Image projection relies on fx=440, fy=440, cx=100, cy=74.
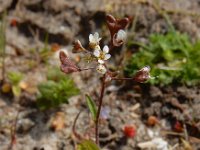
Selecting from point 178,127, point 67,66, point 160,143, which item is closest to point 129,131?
point 160,143

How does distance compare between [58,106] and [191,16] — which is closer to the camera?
[58,106]

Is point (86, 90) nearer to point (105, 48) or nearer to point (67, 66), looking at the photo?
point (67, 66)

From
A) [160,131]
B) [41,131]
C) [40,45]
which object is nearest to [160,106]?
[160,131]

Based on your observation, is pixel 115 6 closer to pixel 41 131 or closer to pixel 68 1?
pixel 68 1

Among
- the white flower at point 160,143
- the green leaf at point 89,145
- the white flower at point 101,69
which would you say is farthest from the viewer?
the white flower at point 160,143

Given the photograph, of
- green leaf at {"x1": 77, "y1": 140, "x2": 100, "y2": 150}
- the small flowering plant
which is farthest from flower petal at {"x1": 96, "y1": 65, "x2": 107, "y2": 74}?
green leaf at {"x1": 77, "y1": 140, "x2": 100, "y2": 150}

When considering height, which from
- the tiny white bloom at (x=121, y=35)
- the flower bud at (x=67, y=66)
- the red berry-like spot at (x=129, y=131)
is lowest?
the red berry-like spot at (x=129, y=131)

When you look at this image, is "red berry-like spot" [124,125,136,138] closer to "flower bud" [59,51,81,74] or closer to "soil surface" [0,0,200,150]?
"soil surface" [0,0,200,150]

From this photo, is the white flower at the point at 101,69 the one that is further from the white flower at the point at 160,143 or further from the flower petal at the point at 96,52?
the white flower at the point at 160,143

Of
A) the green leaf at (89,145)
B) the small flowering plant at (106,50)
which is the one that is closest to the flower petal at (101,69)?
the small flowering plant at (106,50)
